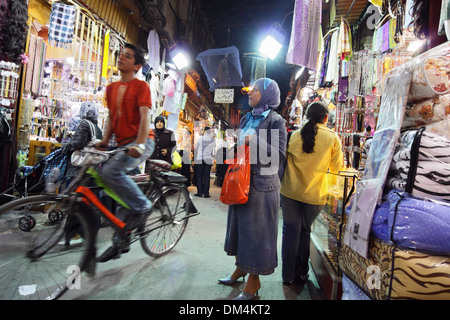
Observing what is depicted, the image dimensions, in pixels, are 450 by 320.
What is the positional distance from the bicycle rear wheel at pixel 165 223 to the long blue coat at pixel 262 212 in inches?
46.6

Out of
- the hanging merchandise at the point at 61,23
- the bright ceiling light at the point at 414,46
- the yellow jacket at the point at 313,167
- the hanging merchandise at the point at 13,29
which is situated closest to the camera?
the yellow jacket at the point at 313,167

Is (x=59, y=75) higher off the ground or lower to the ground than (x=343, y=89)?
higher

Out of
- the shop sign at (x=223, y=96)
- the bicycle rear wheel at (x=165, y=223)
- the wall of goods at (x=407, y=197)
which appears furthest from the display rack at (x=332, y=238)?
the shop sign at (x=223, y=96)

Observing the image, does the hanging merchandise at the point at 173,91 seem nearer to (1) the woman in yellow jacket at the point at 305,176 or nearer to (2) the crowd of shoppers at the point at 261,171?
(2) the crowd of shoppers at the point at 261,171

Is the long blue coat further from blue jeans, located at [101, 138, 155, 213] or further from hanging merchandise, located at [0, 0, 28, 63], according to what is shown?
hanging merchandise, located at [0, 0, 28, 63]

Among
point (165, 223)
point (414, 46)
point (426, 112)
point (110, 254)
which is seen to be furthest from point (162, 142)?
point (426, 112)

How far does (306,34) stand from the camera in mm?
5074

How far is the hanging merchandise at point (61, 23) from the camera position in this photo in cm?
480

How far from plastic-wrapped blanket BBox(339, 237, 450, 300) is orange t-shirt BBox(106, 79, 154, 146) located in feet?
7.66

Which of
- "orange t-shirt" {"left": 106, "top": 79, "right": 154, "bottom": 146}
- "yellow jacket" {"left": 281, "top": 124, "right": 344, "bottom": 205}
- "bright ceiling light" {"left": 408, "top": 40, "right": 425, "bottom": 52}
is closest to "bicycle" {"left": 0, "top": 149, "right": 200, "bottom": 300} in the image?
"orange t-shirt" {"left": 106, "top": 79, "right": 154, "bottom": 146}

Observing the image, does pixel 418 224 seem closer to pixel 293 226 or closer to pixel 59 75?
pixel 293 226

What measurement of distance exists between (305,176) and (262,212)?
0.69 metres

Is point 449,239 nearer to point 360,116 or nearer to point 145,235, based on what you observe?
point 145,235

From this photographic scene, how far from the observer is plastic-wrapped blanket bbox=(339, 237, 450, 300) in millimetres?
1202
